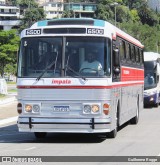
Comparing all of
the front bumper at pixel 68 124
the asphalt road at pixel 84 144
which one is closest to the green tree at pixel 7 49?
the asphalt road at pixel 84 144

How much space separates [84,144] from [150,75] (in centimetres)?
1984

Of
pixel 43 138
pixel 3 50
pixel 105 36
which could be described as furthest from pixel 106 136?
pixel 3 50

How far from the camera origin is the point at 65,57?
15.6 metres

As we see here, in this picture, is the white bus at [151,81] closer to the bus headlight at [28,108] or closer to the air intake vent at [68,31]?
the air intake vent at [68,31]

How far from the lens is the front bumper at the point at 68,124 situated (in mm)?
15289

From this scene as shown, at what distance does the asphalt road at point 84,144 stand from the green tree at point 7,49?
58212mm

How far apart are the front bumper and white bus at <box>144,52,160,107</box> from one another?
1875 cm

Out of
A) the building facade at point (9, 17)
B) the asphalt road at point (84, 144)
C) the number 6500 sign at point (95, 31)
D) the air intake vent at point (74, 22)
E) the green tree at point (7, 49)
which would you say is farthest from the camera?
the building facade at point (9, 17)

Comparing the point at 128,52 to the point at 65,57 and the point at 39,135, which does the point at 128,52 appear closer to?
the point at 39,135

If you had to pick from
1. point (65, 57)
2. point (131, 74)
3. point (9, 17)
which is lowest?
point (131, 74)

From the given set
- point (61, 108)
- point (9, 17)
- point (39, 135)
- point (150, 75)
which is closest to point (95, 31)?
point (61, 108)

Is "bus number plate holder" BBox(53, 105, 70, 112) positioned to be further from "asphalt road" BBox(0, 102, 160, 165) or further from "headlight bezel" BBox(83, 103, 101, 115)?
"asphalt road" BBox(0, 102, 160, 165)

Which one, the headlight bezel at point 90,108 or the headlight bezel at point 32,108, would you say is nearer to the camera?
the headlight bezel at point 90,108

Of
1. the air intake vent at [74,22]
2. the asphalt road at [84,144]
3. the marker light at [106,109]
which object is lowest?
the asphalt road at [84,144]
